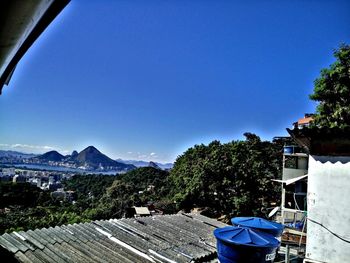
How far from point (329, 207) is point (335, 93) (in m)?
13.3

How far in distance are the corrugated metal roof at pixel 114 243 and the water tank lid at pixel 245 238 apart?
6.55 feet

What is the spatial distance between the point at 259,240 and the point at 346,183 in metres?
2.48

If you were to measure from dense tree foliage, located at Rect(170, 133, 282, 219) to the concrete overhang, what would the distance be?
24.3m

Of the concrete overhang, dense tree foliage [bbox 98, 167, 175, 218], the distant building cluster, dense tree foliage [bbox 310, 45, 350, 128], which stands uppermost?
dense tree foliage [bbox 310, 45, 350, 128]

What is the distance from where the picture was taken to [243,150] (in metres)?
27.8

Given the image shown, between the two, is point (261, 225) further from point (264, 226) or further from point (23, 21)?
point (23, 21)

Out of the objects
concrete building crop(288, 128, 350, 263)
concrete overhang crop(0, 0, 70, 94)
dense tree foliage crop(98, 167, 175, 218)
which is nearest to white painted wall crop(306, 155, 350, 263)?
concrete building crop(288, 128, 350, 263)

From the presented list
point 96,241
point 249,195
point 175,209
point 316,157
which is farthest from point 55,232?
point 175,209

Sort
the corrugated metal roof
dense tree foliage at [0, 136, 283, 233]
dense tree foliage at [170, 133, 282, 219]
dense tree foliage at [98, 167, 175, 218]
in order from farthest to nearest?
dense tree foliage at [98, 167, 175, 218], dense tree foliage at [0, 136, 283, 233], dense tree foliage at [170, 133, 282, 219], the corrugated metal roof

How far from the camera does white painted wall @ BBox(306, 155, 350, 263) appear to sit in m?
6.25

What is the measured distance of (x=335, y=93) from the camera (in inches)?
680

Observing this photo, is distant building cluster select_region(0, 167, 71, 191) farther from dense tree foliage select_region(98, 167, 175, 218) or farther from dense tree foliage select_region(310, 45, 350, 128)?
dense tree foliage select_region(310, 45, 350, 128)

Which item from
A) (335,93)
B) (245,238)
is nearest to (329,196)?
(245,238)

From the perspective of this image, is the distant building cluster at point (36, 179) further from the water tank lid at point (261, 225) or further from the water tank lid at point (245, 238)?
the water tank lid at point (245, 238)
